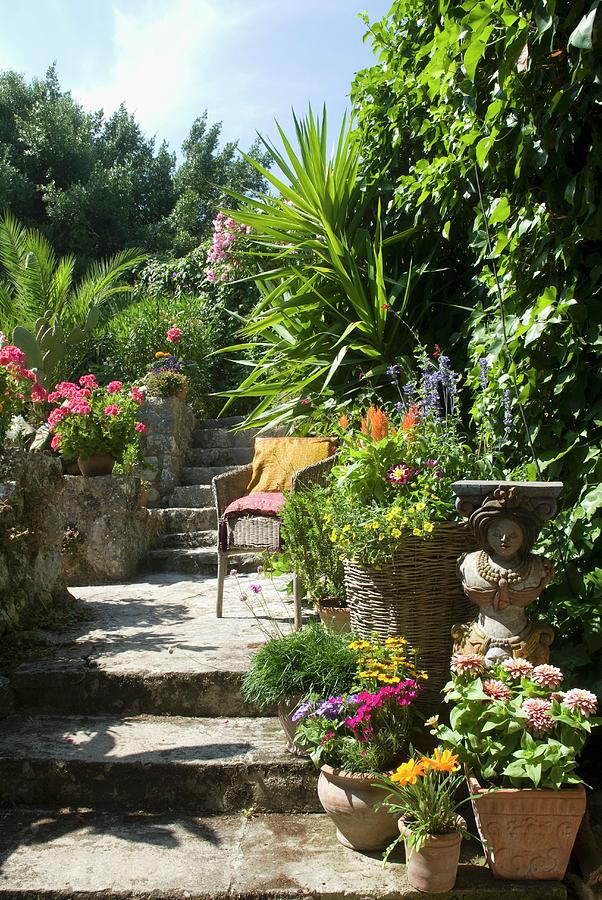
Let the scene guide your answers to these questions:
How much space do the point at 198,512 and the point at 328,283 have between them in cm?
212

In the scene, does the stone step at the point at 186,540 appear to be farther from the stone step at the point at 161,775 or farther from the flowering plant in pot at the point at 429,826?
the flowering plant in pot at the point at 429,826

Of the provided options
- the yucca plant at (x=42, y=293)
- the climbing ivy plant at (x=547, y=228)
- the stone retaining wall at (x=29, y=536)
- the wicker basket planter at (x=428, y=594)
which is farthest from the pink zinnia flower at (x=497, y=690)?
the yucca plant at (x=42, y=293)

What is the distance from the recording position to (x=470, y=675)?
7.18 ft

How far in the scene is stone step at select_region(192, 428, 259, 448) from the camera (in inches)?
280

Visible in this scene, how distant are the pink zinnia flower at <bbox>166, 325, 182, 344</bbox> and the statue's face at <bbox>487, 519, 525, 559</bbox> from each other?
5917 millimetres

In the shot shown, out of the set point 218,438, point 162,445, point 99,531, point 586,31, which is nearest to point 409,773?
point 586,31

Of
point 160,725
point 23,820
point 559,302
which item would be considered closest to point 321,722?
point 160,725

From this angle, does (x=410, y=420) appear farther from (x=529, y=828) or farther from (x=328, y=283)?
(x=328, y=283)

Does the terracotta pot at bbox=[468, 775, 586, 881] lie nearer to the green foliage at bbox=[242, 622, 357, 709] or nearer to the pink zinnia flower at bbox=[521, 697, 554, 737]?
the pink zinnia flower at bbox=[521, 697, 554, 737]

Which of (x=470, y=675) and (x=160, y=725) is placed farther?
(x=160, y=725)

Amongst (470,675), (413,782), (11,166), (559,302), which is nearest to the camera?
(413,782)

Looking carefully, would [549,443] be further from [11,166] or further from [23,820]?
[11,166]

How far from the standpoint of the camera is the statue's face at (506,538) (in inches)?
86.5

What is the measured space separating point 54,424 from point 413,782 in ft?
13.1
